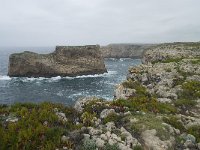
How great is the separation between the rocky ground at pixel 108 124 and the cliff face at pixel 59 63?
9015cm

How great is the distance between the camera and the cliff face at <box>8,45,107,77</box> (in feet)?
362

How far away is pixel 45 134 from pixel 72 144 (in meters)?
1.67

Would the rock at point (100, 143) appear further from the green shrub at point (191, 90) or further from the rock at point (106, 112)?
the green shrub at point (191, 90)

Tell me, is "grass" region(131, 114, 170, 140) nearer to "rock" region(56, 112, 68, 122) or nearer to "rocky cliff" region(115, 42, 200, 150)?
"rocky cliff" region(115, 42, 200, 150)

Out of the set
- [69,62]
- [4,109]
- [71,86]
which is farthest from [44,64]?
[4,109]

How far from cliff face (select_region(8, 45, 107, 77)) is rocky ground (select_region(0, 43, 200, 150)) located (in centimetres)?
9015

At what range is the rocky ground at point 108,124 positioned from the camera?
15602mm

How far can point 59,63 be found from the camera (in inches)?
4525

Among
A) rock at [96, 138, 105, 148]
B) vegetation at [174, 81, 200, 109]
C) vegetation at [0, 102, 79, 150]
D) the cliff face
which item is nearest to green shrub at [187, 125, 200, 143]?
vegetation at [174, 81, 200, 109]

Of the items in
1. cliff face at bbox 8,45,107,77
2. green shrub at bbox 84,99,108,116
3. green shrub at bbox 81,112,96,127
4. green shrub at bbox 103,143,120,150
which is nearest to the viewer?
green shrub at bbox 103,143,120,150

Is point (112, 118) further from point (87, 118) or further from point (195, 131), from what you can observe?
point (195, 131)

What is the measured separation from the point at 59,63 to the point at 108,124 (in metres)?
99.0

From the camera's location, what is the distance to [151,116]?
19.2m

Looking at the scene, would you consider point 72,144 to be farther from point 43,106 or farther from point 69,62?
point 69,62
